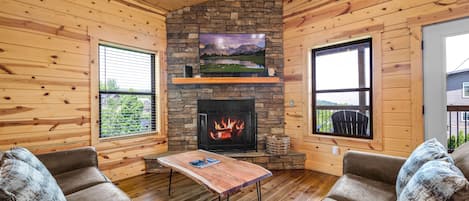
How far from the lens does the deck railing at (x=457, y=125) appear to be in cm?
248

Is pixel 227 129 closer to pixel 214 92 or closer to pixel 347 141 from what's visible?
pixel 214 92

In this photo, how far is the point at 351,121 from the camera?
130 inches

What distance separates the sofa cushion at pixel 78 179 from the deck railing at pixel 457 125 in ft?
12.5

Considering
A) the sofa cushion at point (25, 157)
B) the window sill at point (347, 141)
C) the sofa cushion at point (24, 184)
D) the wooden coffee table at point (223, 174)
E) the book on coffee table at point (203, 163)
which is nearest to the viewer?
the sofa cushion at point (24, 184)

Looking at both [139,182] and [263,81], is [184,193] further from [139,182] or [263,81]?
[263,81]

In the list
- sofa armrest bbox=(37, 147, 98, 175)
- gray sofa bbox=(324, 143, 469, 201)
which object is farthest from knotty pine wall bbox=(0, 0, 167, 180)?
gray sofa bbox=(324, 143, 469, 201)

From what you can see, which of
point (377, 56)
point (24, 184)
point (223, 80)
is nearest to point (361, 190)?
point (377, 56)

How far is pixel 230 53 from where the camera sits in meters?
3.68

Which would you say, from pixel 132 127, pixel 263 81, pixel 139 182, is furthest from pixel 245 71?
pixel 139 182

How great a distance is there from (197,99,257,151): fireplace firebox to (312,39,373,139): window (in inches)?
43.4

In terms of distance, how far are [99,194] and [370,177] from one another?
231 cm

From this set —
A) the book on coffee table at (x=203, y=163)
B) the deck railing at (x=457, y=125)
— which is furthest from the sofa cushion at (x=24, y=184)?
the deck railing at (x=457, y=125)

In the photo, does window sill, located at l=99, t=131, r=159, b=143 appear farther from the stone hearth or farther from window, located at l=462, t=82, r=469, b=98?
window, located at l=462, t=82, r=469, b=98

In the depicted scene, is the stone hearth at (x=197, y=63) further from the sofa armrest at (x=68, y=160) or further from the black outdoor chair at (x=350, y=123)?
the sofa armrest at (x=68, y=160)
